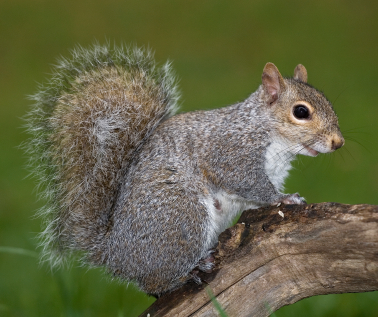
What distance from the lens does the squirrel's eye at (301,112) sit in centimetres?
173

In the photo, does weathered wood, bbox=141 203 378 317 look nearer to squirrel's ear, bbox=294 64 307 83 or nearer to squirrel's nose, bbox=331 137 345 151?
squirrel's nose, bbox=331 137 345 151

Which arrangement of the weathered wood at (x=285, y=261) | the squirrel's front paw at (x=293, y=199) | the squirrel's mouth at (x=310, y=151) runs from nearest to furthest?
the weathered wood at (x=285, y=261) → the squirrel's front paw at (x=293, y=199) → the squirrel's mouth at (x=310, y=151)

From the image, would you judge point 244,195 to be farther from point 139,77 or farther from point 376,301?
point 376,301

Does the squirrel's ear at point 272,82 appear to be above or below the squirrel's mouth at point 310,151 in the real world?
above

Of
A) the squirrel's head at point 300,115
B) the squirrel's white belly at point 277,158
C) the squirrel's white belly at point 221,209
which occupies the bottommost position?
the squirrel's white belly at point 221,209

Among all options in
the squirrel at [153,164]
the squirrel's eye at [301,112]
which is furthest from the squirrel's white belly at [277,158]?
the squirrel's eye at [301,112]

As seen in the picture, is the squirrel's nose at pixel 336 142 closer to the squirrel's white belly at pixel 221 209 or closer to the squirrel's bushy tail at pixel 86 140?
the squirrel's white belly at pixel 221 209

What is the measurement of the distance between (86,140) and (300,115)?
771 mm

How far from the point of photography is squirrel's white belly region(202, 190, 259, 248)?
5.48 ft

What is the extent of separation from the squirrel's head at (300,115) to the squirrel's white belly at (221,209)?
0.92ft

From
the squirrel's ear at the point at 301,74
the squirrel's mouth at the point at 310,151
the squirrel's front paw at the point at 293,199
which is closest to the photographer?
the squirrel's front paw at the point at 293,199

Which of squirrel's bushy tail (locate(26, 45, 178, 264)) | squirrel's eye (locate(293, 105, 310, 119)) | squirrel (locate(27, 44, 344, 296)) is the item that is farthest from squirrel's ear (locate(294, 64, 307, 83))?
squirrel's bushy tail (locate(26, 45, 178, 264))

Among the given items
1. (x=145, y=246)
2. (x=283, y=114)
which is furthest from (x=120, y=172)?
(x=283, y=114)

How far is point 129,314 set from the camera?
2.24 m
